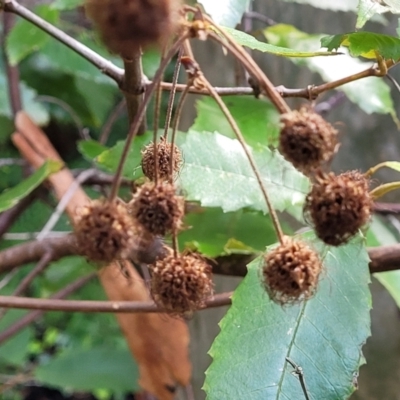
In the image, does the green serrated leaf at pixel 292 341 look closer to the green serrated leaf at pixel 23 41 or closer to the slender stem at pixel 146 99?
the slender stem at pixel 146 99

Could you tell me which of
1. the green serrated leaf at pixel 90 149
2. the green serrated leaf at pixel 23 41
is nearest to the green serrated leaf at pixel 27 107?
the green serrated leaf at pixel 23 41

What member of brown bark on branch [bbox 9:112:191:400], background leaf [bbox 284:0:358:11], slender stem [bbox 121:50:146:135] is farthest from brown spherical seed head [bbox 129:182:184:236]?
brown bark on branch [bbox 9:112:191:400]

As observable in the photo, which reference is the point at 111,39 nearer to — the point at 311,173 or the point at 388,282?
the point at 311,173

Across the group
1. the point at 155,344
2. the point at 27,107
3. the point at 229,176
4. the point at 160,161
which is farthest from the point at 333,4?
the point at 27,107

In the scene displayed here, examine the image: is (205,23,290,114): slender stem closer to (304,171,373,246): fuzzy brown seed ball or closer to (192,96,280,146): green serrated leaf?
(304,171,373,246): fuzzy brown seed ball

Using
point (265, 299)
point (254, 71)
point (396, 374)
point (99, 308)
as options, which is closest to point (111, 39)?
point (254, 71)
